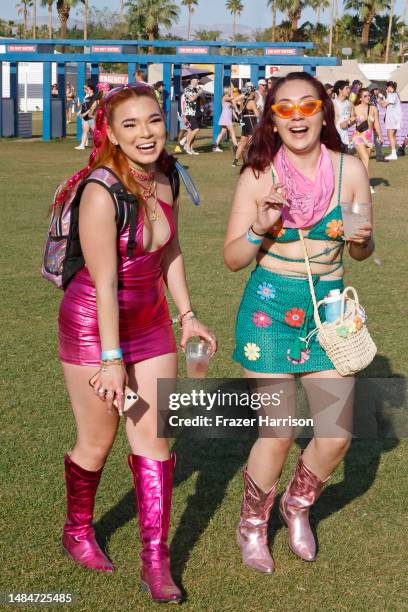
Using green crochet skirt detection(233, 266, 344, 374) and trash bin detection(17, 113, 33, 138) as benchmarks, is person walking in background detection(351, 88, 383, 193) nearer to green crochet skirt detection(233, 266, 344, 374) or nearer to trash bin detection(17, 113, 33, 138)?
green crochet skirt detection(233, 266, 344, 374)

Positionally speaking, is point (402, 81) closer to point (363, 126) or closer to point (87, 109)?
point (87, 109)

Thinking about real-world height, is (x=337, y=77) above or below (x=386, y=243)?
above

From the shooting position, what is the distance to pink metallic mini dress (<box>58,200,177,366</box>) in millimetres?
3143

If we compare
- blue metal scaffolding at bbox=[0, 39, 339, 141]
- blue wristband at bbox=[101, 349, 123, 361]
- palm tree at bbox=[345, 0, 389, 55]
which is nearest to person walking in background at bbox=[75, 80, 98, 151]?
blue metal scaffolding at bbox=[0, 39, 339, 141]

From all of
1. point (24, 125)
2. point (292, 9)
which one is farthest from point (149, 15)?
point (24, 125)

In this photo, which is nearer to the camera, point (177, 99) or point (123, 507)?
point (123, 507)

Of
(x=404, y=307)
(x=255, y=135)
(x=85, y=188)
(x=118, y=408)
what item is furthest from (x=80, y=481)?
(x=404, y=307)

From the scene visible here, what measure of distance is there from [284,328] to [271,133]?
734 millimetres

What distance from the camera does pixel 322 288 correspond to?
Answer: 343cm

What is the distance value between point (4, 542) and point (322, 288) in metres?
1.61

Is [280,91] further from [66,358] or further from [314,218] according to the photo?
[66,358]

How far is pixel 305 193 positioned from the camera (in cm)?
333

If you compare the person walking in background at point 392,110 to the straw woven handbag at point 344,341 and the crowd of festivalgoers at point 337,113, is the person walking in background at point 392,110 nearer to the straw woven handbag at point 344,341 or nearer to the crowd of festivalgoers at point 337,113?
the crowd of festivalgoers at point 337,113

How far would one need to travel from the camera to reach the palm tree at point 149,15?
72500 millimetres
